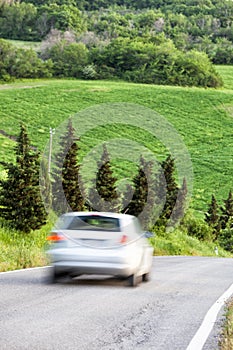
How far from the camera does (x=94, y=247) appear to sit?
43.8 feet

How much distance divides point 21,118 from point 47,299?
308ft

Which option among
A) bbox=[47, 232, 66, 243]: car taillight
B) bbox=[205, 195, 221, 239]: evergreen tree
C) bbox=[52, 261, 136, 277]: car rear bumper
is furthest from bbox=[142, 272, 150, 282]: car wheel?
bbox=[205, 195, 221, 239]: evergreen tree

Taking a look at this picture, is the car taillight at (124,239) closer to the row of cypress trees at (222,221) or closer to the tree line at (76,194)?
the tree line at (76,194)

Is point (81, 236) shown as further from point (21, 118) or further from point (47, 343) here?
point (21, 118)

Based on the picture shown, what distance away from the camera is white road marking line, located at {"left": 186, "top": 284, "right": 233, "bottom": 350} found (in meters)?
7.71

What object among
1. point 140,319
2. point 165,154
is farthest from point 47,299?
point 165,154

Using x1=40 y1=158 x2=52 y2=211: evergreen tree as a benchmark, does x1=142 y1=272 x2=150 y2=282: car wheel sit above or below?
above

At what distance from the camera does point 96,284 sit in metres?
14.3

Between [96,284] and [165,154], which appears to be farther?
[165,154]

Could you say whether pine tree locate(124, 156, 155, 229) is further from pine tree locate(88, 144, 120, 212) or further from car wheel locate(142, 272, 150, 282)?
car wheel locate(142, 272, 150, 282)

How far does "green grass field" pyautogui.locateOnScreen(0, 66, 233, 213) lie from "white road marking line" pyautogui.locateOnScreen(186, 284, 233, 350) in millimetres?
63071

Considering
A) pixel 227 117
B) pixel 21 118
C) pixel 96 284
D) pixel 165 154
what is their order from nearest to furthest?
1. pixel 96 284
2. pixel 165 154
3. pixel 21 118
4. pixel 227 117

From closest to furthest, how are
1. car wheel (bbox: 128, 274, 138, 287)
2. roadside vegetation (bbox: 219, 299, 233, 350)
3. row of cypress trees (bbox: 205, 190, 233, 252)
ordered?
roadside vegetation (bbox: 219, 299, 233, 350)
car wheel (bbox: 128, 274, 138, 287)
row of cypress trees (bbox: 205, 190, 233, 252)

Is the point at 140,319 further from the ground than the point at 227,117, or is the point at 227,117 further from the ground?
the point at 140,319
